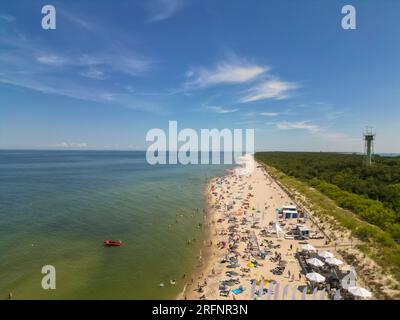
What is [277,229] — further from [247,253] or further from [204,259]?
[204,259]

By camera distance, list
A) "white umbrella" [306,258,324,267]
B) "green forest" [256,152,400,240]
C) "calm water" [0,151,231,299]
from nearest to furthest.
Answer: "white umbrella" [306,258,324,267]
"calm water" [0,151,231,299]
"green forest" [256,152,400,240]

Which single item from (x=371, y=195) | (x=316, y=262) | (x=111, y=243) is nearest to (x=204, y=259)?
(x=316, y=262)

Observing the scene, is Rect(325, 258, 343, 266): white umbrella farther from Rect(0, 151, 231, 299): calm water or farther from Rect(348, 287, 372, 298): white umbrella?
Rect(0, 151, 231, 299): calm water

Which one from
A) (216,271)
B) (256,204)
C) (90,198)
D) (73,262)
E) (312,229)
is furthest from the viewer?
(90,198)

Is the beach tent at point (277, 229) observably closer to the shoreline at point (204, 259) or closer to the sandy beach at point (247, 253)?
the sandy beach at point (247, 253)

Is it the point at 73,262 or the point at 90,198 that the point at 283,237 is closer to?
the point at 73,262

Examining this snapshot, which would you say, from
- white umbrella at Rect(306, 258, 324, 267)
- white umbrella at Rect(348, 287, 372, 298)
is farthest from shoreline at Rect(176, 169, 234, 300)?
white umbrella at Rect(348, 287, 372, 298)
